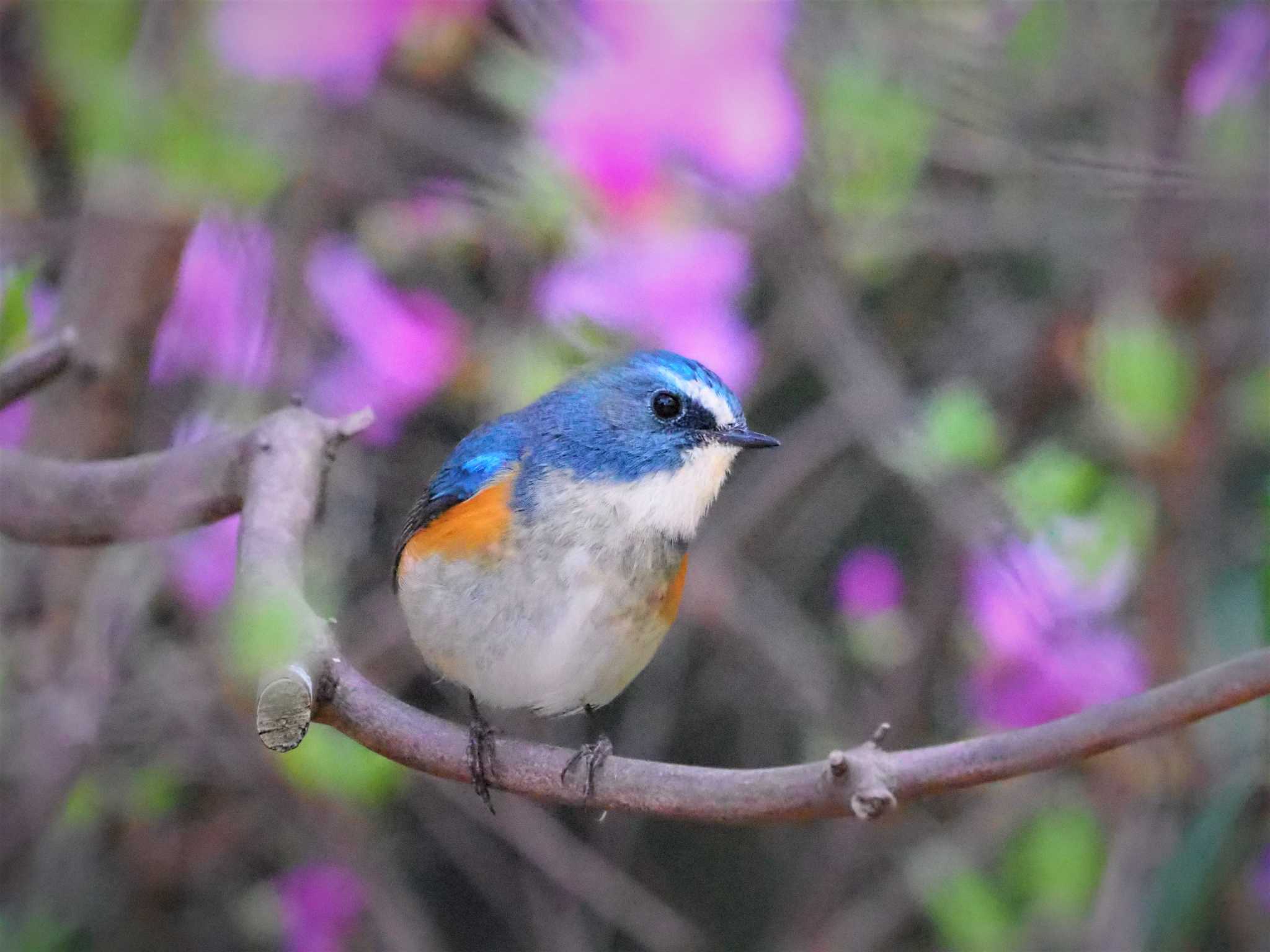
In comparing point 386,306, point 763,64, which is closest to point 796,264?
point 763,64

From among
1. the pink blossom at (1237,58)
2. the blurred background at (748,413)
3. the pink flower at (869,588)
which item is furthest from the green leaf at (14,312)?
the pink blossom at (1237,58)

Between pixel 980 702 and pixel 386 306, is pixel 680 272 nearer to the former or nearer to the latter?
pixel 386 306

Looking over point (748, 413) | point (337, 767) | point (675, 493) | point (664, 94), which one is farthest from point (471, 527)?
point (748, 413)

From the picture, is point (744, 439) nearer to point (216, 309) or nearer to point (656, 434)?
point (656, 434)

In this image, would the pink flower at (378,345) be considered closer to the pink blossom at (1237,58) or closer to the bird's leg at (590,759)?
the bird's leg at (590,759)

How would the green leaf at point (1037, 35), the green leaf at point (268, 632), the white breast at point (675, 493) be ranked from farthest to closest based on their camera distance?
the green leaf at point (1037, 35), the white breast at point (675, 493), the green leaf at point (268, 632)

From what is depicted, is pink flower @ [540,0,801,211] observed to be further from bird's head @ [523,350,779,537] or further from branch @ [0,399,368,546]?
branch @ [0,399,368,546]

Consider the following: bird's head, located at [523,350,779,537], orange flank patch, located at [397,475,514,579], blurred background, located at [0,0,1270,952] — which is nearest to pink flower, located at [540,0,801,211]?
blurred background, located at [0,0,1270,952]
